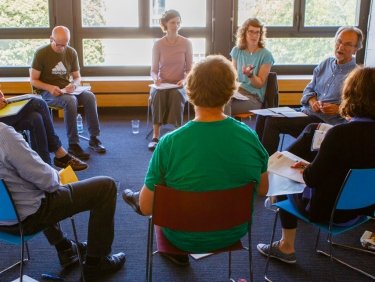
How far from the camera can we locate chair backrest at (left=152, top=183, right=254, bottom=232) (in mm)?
1622

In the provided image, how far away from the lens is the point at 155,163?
175 centimetres

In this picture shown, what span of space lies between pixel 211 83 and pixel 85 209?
37.4 inches

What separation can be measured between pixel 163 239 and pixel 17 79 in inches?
185

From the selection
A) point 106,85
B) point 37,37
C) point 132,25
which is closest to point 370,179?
point 106,85

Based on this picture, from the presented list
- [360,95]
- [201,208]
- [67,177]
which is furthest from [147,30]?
[201,208]

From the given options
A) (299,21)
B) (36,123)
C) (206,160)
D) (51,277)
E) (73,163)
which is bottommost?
(51,277)

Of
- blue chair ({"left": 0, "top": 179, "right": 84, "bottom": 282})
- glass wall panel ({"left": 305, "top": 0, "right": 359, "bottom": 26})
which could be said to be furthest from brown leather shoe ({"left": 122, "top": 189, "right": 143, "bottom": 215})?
glass wall panel ({"left": 305, "top": 0, "right": 359, "bottom": 26})

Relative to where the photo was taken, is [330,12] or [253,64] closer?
[253,64]

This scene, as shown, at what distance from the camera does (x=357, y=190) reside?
1963mm

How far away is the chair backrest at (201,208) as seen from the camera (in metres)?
1.62

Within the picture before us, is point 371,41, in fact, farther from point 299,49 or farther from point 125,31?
point 125,31

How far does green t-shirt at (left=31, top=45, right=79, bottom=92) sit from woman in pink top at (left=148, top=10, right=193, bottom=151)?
0.87 meters

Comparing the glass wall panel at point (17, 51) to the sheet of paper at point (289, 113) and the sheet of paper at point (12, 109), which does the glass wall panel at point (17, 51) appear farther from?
the sheet of paper at point (289, 113)

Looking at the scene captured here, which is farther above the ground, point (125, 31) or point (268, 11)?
point (268, 11)
